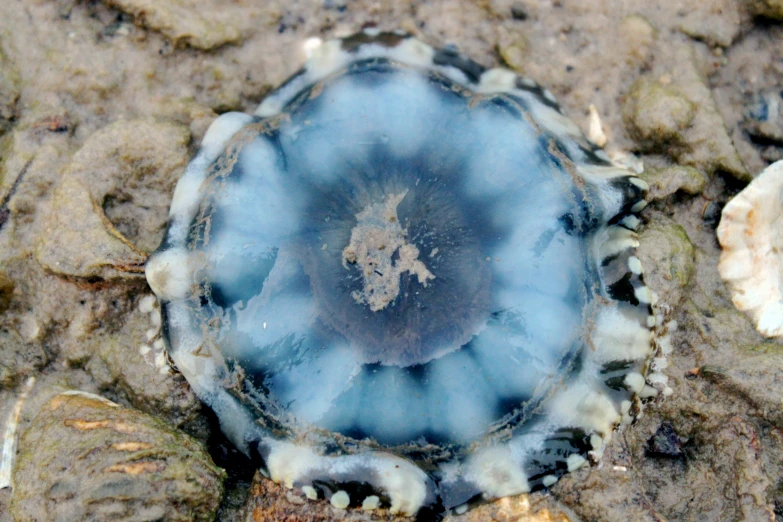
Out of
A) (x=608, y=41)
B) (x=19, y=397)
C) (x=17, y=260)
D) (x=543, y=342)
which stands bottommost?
(x=19, y=397)

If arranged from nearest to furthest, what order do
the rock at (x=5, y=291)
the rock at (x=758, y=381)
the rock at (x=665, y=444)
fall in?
1. the rock at (x=758, y=381)
2. the rock at (x=665, y=444)
3. the rock at (x=5, y=291)

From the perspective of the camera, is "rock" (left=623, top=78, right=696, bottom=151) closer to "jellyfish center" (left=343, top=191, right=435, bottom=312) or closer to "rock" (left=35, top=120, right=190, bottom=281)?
"jellyfish center" (left=343, top=191, right=435, bottom=312)

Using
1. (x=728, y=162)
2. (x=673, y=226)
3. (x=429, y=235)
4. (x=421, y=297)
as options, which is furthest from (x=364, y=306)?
(x=728, y=162)

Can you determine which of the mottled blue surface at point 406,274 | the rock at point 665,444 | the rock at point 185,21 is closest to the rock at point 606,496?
the rock at point 665,444

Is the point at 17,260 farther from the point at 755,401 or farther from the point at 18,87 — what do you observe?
the point at 755,401

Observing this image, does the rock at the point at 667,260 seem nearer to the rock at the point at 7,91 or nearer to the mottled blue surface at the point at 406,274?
the mottled blue surface at the point at 406,274
